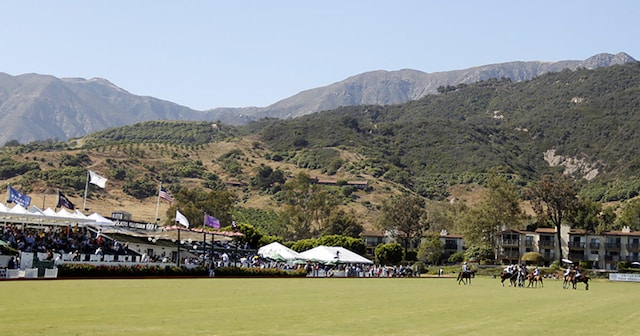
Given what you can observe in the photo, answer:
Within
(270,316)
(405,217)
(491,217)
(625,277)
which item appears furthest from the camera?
(405,217)

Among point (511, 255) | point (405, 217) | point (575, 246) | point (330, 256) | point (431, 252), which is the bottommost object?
point (330, 256)

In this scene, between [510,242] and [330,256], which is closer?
[330,256]

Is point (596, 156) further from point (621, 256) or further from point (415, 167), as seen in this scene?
point (621, 256)

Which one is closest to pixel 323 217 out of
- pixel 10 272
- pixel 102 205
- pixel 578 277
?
pixel 102 205

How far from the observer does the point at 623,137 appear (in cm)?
19712

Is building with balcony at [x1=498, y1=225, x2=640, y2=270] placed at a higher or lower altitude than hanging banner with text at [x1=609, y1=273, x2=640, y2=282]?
higher

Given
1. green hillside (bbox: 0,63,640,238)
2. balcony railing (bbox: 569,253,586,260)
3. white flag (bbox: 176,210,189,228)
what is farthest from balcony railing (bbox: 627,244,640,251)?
white flag (bbox: 176,210,189,228)

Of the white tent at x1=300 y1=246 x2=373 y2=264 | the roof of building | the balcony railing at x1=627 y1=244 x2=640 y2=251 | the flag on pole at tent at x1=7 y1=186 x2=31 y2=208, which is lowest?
the white tent at x1=300 y1=246 x2=373 y2=264

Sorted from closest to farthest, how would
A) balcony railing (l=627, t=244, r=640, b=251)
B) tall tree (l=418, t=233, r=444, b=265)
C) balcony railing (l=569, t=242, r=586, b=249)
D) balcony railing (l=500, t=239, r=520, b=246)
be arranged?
tall tree (l=418, t=233, r=444, b=265), balcony railing (l=627, t=244, r=640, b=251), balcony railing (l=569, t=242, r=586, b=249), balcony railing (l=500, t=239, r=520, b=246)

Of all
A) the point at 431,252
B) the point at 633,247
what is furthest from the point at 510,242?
the point at 633,247

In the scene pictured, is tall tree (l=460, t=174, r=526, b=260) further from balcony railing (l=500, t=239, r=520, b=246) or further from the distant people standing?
the distant people standing

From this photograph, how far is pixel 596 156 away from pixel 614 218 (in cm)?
7164

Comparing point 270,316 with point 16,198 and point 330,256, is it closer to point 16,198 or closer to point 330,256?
point 16,198

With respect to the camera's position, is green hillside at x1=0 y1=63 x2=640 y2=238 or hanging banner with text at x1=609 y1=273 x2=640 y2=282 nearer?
hanging banner with text at x1=609 y1=273 x2=640 y2=282
